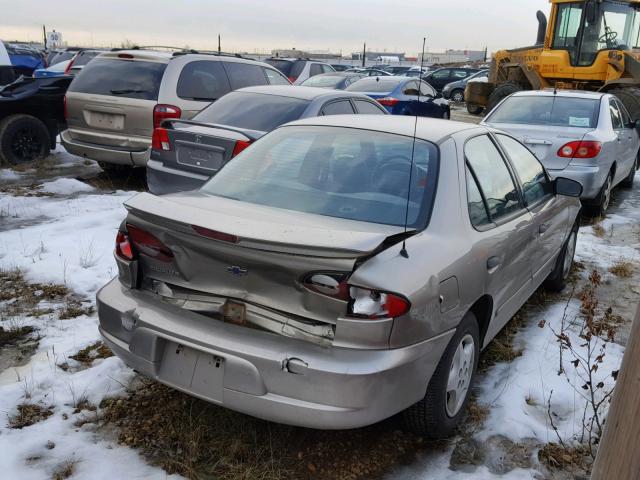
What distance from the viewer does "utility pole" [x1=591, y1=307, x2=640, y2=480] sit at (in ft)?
4.92

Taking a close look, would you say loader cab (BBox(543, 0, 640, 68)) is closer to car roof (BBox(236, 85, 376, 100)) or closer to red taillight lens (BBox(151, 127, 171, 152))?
car roof (BBox(236, 85, 376, 100))

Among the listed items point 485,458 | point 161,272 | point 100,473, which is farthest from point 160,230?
point 485,458

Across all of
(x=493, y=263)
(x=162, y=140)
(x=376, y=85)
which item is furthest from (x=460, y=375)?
(x=376, y=85)

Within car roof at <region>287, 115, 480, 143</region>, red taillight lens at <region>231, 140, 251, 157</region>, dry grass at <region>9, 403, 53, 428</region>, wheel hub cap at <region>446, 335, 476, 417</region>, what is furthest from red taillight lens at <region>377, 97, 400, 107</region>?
dry grass at <region>9, 403, 53, 428</region>

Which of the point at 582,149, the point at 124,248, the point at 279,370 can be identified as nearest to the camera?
the point at 279,370

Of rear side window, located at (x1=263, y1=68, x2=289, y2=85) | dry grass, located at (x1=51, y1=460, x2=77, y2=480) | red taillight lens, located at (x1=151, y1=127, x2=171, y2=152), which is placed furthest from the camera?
rear side window, located at (x1=263, y1=68, x2=289, y2=85)

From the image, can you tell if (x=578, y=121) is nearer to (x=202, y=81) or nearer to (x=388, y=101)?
(x=202, y=81)

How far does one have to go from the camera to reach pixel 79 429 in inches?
120

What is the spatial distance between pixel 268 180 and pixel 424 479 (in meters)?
1.76

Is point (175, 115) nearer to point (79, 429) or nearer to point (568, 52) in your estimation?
point (79, 429)

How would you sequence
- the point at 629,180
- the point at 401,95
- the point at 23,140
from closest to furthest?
the point at 23,140
the point at 629,180
the point at 401,95

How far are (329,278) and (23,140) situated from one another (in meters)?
8.39

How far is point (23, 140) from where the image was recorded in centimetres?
930

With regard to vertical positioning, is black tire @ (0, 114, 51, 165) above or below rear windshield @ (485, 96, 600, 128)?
below
